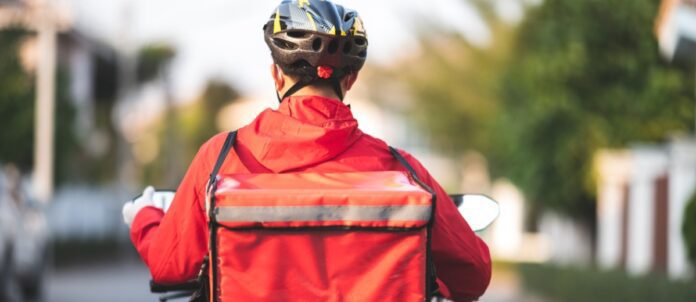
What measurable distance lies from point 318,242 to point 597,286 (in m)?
18.9

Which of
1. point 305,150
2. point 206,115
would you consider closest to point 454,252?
point 305,150

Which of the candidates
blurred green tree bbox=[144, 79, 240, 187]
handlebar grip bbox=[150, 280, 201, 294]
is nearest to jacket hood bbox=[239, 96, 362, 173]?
handlebar grip bbox=[150, 280, 201, 294]

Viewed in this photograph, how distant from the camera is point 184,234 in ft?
12.4

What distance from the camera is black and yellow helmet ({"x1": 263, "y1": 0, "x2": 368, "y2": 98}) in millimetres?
3926

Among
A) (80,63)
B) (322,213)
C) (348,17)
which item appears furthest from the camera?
(80,63)

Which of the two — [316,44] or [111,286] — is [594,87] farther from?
[316,44]

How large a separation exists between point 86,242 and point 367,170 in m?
41.4

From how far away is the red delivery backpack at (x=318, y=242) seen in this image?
3486mm

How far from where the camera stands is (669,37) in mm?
22328

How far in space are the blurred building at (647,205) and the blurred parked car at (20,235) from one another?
24.1ft

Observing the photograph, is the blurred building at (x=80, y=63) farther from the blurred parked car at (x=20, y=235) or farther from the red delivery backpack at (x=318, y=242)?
the red delivery backpack at (x=318, y=242)

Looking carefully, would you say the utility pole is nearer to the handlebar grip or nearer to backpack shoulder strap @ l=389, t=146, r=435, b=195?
the handlebar grip

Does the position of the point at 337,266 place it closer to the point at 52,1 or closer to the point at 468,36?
the point at 52,1

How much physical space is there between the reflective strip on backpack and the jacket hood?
29 centimetres
